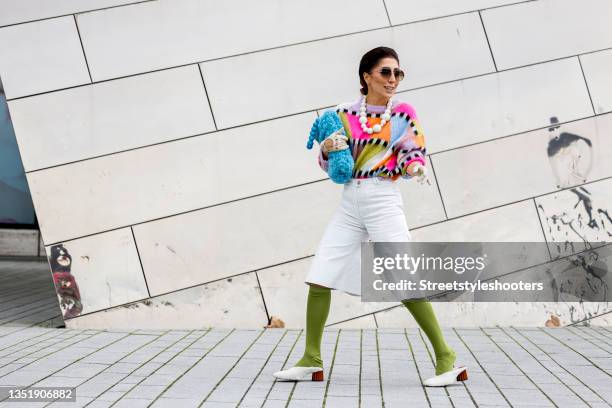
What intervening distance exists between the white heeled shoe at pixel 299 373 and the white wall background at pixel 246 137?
6.26 ft

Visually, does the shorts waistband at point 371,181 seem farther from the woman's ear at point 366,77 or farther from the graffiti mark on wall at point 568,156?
the graffiti mark on wall at point 568,156

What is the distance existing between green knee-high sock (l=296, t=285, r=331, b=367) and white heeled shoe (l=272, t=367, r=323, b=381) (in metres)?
0.03

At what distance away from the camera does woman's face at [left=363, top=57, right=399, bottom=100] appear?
13.7 ft

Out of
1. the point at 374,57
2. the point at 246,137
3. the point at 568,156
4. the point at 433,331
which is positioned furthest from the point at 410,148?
the point at 568,156

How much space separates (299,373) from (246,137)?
249 cm

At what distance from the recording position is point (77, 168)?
6.14m

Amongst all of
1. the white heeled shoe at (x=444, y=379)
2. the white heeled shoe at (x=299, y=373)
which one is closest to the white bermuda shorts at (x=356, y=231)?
the white heeled shoe at (x=299, y=373)

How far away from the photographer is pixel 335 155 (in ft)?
13.8

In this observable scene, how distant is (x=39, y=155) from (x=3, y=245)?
6.85m

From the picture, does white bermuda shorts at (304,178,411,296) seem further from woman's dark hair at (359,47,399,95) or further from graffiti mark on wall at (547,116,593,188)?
graffiti mark on wall at (547,116,593,188)

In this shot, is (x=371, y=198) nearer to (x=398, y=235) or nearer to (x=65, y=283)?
(x=398, y=235)

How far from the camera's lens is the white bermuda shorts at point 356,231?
420cm

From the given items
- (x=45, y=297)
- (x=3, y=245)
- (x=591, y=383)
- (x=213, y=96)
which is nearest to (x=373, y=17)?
(x=213, y=96)

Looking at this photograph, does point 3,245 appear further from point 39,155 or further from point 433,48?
point 433,48
